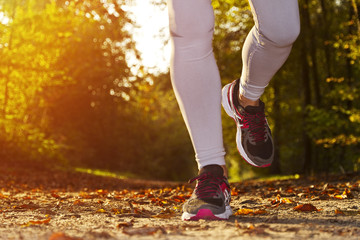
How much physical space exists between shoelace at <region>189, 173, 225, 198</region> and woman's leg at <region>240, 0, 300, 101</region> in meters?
0.64

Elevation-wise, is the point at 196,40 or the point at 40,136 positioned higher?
the point at 196,40

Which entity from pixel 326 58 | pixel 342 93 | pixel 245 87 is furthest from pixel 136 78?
pixel 245 87

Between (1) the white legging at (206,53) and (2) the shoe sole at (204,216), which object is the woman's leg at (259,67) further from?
(2) the shoe sole at (204,216)

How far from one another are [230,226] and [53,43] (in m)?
12.5

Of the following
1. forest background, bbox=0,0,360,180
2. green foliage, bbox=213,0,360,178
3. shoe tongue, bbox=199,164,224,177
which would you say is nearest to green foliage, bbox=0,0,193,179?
forest background, bbox=0,0,360,180

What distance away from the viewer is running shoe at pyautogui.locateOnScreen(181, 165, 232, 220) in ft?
8.13

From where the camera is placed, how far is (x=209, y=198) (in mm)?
2516

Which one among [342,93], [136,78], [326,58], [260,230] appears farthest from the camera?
[136,78]

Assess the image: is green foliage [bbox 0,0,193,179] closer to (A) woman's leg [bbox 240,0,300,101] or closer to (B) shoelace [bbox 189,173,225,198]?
(A) woman's leg [bbox 240,0,300,101]

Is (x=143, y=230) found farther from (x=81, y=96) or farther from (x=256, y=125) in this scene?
(x=81, y=96)

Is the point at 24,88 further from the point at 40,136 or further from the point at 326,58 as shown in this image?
the point at 326,58

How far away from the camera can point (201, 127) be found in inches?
104

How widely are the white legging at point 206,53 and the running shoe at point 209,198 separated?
0.22ft

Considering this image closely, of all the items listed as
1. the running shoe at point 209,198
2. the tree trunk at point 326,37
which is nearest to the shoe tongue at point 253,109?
the running shoe at point 209,198
